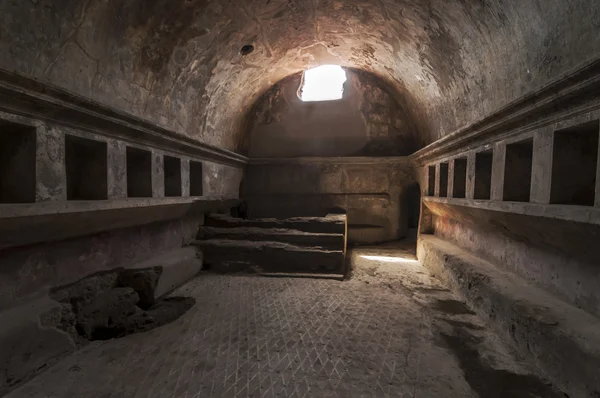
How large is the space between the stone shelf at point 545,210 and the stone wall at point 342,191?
3.70 m

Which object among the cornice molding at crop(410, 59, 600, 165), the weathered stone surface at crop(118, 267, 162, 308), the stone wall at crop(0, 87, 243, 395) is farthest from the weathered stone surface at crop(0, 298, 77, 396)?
the cornice molding at crop(410, 59, 600, 165)

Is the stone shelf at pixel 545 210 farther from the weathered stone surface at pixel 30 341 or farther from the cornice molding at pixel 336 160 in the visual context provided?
the weathered stone surface at pixel 30 341

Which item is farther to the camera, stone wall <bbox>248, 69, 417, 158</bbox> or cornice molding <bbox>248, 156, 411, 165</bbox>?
stone wall <bbox>248, 69, 417, 158</bbox>

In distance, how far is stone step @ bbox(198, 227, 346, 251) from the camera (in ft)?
18.0

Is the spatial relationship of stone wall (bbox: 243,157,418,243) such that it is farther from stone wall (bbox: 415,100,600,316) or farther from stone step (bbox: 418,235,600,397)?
stone step (bbox: 418,235,600,397)

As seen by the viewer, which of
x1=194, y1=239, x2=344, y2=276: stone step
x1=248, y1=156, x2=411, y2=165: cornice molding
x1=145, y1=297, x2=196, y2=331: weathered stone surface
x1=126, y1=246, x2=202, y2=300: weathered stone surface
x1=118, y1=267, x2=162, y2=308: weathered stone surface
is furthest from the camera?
x1=248, y1=156, x2=411, y2=165: cornice molding

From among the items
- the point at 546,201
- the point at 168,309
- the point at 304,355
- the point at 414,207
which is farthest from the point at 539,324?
the point at 414,207

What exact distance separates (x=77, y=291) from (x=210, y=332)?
4.79 feet

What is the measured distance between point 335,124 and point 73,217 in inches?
263

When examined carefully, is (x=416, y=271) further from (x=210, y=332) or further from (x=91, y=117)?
(x=91, y=117)

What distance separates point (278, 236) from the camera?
5715 millimetres

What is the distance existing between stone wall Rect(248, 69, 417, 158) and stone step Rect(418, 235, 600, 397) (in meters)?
4.71

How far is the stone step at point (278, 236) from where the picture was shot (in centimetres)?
549

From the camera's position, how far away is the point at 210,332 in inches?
124
